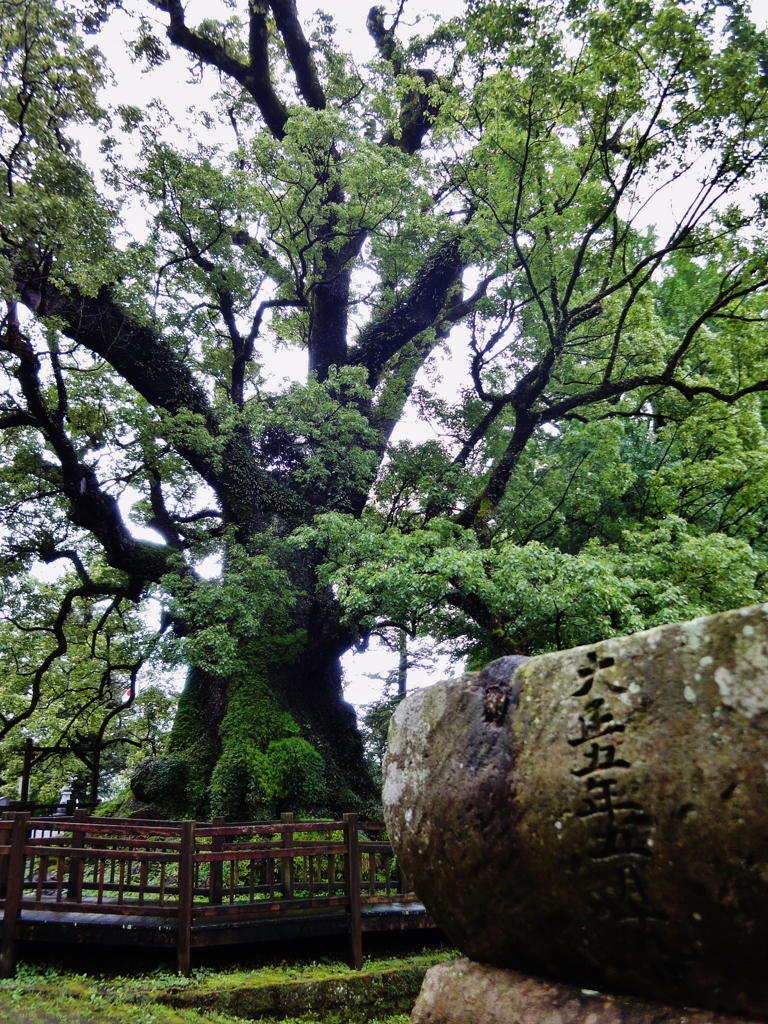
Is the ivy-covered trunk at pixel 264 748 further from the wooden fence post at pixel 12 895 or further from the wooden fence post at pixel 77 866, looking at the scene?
the wooden fence post at pixel 12 895

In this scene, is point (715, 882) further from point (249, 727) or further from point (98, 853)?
point (249, 727)

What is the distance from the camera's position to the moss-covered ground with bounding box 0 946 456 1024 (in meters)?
5.28

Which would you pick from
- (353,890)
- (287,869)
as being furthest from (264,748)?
(353,890)

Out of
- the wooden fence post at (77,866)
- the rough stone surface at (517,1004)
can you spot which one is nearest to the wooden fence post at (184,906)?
the wooden fence post at (77,866)

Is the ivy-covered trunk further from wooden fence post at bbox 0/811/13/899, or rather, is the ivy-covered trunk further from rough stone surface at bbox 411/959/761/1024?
rough stone surface at bbox 411/959/761/1024

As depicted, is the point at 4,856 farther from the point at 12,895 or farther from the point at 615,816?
the point at 615,816

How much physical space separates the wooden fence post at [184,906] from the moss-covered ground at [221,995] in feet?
0.48

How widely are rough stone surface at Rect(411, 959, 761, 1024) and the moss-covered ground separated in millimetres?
3275

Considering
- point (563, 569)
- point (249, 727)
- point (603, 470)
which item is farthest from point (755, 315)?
point (249, 727)

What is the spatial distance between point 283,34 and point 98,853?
50.4 feet

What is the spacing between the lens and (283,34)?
1441 cm

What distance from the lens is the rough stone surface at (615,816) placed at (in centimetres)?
230

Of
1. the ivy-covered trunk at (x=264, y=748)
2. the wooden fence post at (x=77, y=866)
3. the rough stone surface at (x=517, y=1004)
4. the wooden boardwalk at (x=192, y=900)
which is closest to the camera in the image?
the rough stone surface at (x=517, y=1004)

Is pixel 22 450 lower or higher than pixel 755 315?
lower
